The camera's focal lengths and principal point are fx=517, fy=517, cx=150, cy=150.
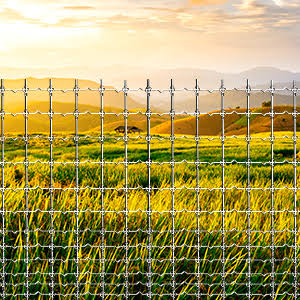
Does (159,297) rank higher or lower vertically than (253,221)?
lower

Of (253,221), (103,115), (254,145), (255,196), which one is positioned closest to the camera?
(103,115)

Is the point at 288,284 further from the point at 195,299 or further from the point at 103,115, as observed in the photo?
the point at 103,115

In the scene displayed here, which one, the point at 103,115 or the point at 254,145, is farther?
the point at 254,145

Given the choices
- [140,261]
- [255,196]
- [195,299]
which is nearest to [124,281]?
[140,261]

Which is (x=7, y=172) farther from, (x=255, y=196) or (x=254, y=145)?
(x=254, y=145)

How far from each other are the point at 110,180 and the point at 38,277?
3396 mm

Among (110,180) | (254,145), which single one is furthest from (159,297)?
(254,145)

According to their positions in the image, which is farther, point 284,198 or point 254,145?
point 254,145

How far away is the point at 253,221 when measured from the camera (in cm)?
656

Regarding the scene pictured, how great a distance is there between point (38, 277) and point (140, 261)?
1127 mm

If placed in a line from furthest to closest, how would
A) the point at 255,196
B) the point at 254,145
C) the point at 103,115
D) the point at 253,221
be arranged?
the point at 254,145, the point at 255,196, the point at 253,221, the point at 103,115

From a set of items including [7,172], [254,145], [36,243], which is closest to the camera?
[36,243]

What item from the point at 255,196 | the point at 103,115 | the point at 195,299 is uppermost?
the point at 103,115

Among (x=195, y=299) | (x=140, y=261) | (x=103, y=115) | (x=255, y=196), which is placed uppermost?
(x=103, y=115)
